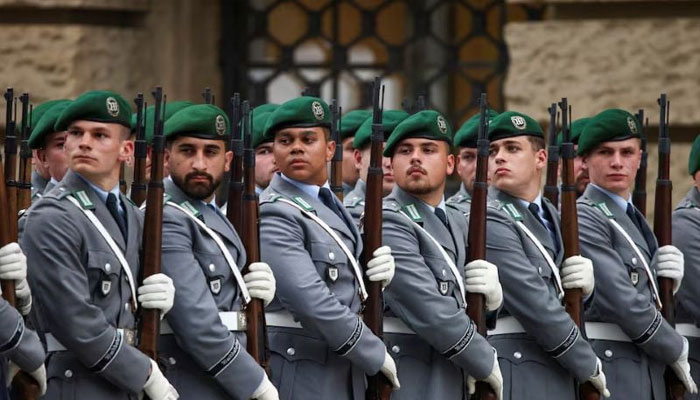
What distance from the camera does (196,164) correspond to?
25.7ft

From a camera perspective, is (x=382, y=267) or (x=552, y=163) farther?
(x=552, y=163)

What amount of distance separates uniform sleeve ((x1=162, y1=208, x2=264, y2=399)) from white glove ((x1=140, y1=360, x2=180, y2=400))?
8.2 inches

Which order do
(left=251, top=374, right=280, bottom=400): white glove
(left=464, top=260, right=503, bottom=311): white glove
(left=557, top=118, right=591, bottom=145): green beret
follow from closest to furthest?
1. (left=251, top=374, right=280, bottom=400): white glove
2. (left=464, top=260, right=503, bottom=311): white glove
3. (left=557, top=118, right=591, bottom=145): green beret

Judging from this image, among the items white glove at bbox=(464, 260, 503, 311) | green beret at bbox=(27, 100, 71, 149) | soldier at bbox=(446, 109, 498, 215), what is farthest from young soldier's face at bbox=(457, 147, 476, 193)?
green beret at bbox=(27, 100, 71, 149)

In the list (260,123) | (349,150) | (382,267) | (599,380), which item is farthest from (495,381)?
(349,150)

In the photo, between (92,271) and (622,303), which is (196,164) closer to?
(92,271)

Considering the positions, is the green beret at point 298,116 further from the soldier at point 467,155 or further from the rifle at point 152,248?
the soldier at point 467,155

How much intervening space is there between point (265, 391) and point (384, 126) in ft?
5.84

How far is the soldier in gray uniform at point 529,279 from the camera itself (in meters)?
8.50

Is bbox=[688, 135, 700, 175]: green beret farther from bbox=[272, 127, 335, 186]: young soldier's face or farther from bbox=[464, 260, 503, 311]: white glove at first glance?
bbox=[272, 127, 335, 186]: young soldier's face

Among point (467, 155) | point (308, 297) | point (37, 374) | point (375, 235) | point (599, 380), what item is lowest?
point (599, 380)

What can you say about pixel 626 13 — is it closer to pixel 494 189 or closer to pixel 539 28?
pixel 539 28

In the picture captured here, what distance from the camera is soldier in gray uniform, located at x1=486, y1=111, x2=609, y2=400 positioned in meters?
8.50

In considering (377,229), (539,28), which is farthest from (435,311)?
(539,28)
